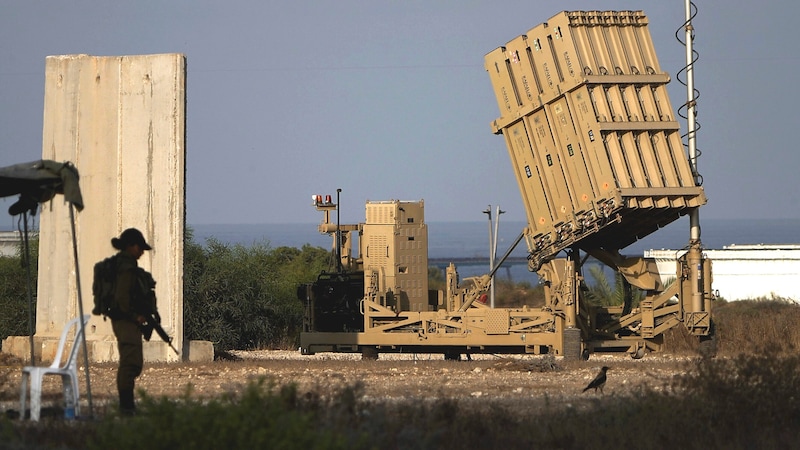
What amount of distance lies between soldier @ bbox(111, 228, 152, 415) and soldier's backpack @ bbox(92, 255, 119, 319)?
4 cm

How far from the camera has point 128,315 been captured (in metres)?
10.8

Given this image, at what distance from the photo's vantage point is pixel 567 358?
67.5ft

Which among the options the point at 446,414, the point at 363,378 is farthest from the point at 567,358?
the point at 446,414

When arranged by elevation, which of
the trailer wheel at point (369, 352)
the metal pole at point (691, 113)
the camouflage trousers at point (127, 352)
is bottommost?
the trailer wheel at point (369, 352)

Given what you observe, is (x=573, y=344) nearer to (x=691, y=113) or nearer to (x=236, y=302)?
(x=691, y=113)

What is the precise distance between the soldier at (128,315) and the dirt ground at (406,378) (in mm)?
986

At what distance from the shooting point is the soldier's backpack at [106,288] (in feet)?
35.2

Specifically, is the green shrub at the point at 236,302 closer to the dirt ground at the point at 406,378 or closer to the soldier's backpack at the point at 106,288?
the dirt ground at the point at 406,378

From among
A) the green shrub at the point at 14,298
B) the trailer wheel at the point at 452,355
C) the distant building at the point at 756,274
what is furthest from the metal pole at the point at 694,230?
the distant building at the point at 756,274

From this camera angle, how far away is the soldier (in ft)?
35.1

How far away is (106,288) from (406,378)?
247 inches

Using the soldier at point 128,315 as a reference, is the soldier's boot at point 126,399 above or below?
below

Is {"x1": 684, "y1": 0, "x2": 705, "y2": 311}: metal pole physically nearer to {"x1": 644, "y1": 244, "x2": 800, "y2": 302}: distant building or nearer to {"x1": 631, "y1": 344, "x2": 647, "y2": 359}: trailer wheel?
{"x1": 631, "y1": 344, "x2": 647, "y2": 359}: trailer wheel

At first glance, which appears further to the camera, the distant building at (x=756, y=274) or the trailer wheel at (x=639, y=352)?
the distant building at (x=756, y=274)
